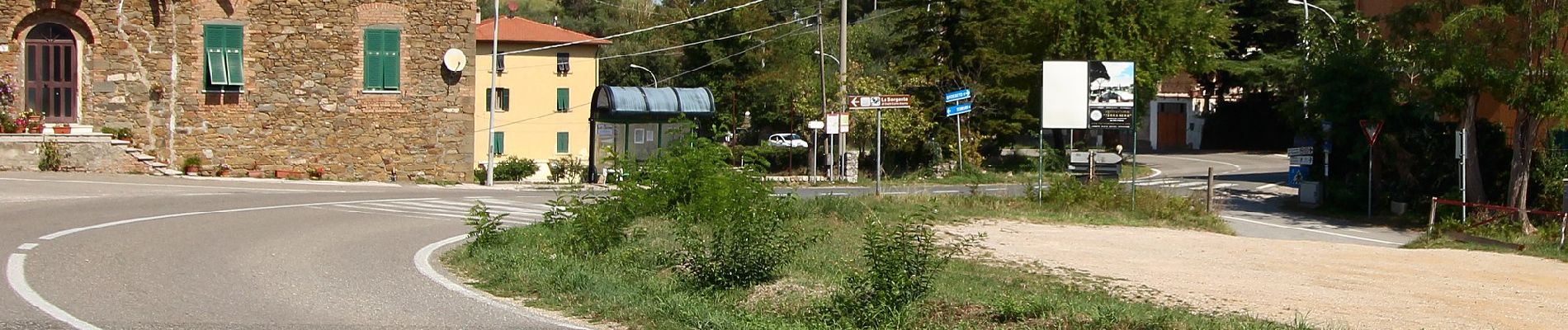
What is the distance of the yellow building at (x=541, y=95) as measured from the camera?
65.6 meters

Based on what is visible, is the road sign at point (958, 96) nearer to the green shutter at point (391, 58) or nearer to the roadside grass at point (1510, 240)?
the roadside grass at point (1510, 240)

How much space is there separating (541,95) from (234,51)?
Result: 3356 centimetres

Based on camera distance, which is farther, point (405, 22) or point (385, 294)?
point (405, 22)

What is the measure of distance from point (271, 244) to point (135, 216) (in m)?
4.88

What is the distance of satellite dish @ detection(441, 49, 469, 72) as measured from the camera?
111 ft

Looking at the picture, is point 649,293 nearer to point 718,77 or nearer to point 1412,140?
point 1412,140

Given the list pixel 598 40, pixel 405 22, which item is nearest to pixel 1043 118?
pixel 405 22

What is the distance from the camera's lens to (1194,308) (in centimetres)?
1055

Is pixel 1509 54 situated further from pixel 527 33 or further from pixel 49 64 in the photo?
pixel 527 33

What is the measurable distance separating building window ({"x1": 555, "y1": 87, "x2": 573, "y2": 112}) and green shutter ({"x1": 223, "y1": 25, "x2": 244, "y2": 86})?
1319 inches

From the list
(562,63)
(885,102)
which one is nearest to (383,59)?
(885,102)

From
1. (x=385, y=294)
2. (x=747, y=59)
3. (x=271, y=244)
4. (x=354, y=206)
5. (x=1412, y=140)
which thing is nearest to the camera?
(x=385, y=294)

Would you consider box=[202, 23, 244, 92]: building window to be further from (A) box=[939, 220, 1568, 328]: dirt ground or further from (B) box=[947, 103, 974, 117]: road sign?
(A) box=[939, 220, 1568, 328]: dirt ground

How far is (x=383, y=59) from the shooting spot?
33.7 meters
